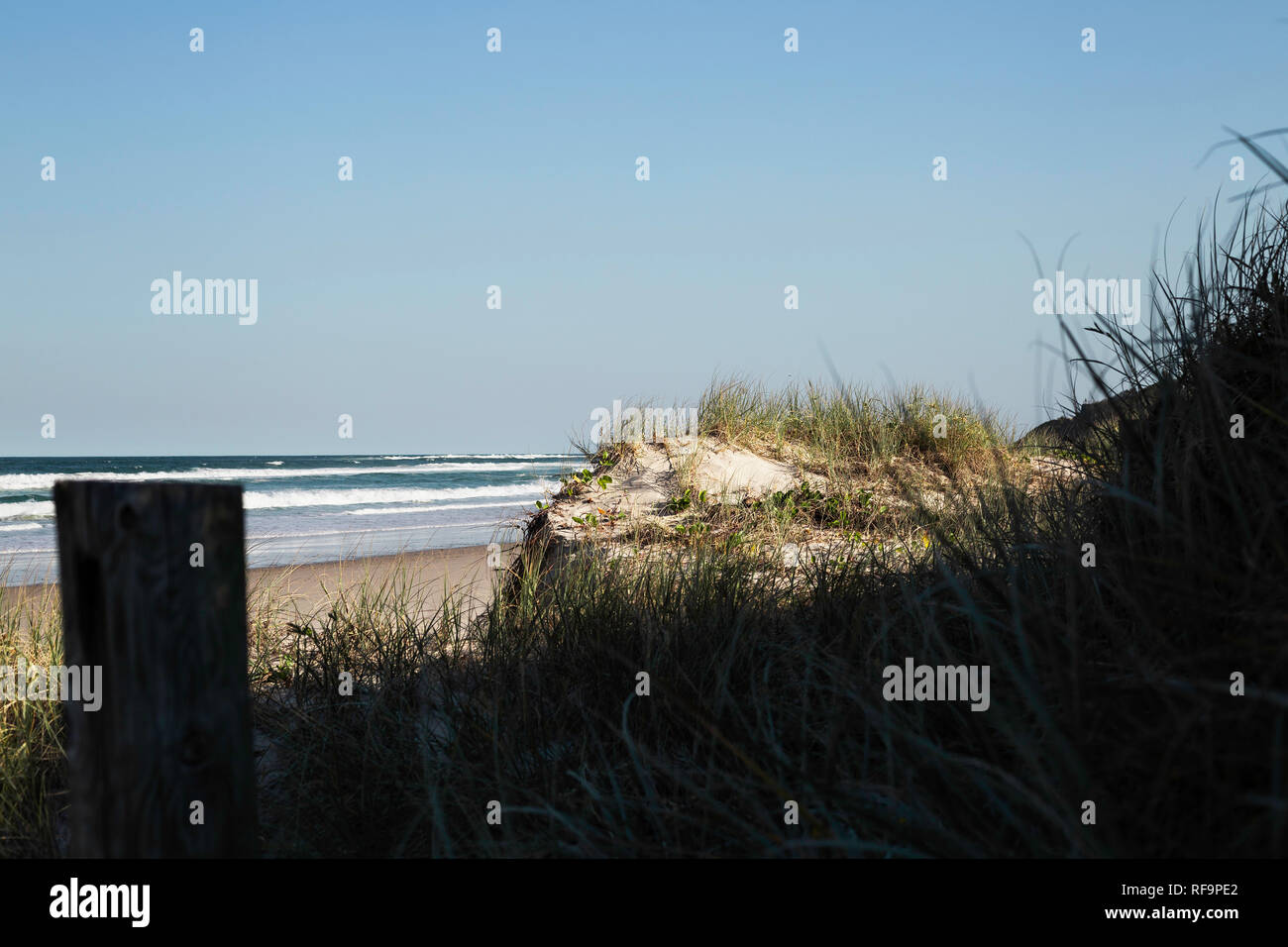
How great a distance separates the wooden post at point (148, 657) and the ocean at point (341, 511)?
351cm

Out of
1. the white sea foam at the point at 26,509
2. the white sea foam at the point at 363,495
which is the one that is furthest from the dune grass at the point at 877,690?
the white sea foam at the point at 26,509

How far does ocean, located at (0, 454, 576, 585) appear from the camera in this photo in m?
11.4

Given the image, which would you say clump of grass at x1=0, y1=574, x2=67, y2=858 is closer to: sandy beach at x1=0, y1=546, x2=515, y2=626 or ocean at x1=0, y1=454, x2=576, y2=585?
sandy beach at x1=0, y1=546, x2=515, y2=626

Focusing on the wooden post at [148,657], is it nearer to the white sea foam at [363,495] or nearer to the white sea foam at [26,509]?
the white sea foam at [363,495]

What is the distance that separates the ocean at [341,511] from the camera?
11406 millimetres

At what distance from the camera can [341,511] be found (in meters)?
21.2

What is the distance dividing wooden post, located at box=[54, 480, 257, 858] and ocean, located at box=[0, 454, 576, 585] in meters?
3.51

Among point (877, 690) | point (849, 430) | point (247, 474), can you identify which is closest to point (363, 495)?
point (247, 474)

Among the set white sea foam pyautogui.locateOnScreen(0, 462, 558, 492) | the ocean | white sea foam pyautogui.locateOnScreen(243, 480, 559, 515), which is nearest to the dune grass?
the ocean
